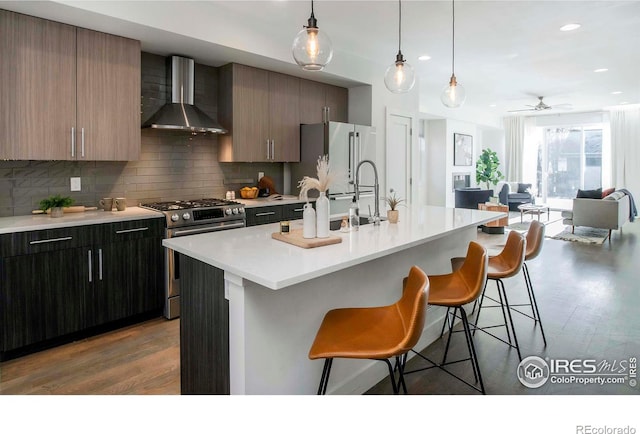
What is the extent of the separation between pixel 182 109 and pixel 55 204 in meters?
1.41

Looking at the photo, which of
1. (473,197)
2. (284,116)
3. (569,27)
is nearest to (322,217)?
(284,116)

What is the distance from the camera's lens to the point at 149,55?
3973mm

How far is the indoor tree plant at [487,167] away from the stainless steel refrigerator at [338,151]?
7.03 meters

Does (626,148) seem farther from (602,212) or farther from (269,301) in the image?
(269,301)

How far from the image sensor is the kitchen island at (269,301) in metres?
1.74

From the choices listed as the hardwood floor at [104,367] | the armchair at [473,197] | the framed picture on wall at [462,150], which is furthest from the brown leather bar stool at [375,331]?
the framed picture on wall at [462,150]

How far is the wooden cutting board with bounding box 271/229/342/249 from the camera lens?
207 cm

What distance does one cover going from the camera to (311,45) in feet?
7.61

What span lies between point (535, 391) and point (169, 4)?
3.83 meters

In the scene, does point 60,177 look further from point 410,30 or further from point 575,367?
point 575,367

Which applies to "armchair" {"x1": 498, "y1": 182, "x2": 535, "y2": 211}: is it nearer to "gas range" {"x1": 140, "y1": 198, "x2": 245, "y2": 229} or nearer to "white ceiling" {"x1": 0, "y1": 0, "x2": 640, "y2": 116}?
"white ceiling" {"x1": 0, "y1": 0, "x2": 640, "y2": 116}

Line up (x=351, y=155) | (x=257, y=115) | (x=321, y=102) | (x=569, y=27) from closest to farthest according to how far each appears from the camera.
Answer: (x=569, y=27), (x=257, y=115), (x=351, y=155), (x=321, y=102)

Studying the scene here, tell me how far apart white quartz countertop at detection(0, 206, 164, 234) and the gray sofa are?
24.7ft
